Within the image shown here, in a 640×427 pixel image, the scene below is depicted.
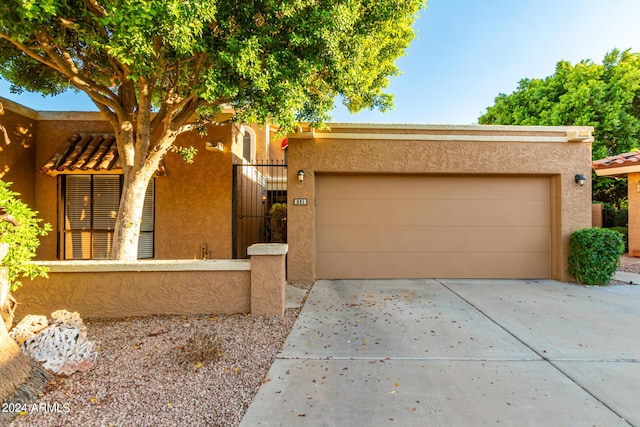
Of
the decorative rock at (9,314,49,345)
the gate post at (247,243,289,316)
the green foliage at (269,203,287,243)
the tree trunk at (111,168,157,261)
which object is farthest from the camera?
the green foliage at (269,203,287,243)

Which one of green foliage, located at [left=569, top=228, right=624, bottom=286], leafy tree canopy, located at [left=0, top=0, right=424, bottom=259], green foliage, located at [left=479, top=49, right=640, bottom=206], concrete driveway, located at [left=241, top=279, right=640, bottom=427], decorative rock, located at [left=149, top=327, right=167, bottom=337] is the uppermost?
green foliage, located at [left=479, top=49, right=640, bottom=206]

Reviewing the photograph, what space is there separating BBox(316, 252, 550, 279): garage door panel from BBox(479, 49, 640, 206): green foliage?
1135cm

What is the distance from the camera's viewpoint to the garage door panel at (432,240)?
7.44m

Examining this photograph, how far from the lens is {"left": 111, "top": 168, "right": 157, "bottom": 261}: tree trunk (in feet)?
17.4

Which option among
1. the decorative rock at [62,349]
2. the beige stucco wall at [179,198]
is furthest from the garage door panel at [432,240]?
the decorative rock at [62,349]

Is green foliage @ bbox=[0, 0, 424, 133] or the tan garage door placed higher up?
green foliage @ bbox=[0, 0, 424, 133]

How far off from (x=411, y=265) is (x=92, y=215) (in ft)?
26.5

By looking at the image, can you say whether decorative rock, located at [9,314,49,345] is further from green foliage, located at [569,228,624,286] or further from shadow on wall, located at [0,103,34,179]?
green foliage, located at [569,228,624,286]

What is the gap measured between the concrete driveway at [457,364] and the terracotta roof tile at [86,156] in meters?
5.55

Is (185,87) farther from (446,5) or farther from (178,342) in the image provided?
(446,5)

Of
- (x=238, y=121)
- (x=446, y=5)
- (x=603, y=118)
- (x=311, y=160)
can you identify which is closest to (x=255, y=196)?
(x=311, y=160)

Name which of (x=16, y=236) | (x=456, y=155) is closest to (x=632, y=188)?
(x=456, y=155)

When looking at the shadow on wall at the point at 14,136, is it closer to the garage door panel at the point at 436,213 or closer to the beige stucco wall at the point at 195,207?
the beige stucco wall at the point at 195,207

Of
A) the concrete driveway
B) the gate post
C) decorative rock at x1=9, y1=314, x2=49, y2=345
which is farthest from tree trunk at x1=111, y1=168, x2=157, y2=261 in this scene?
the concrete driveway
